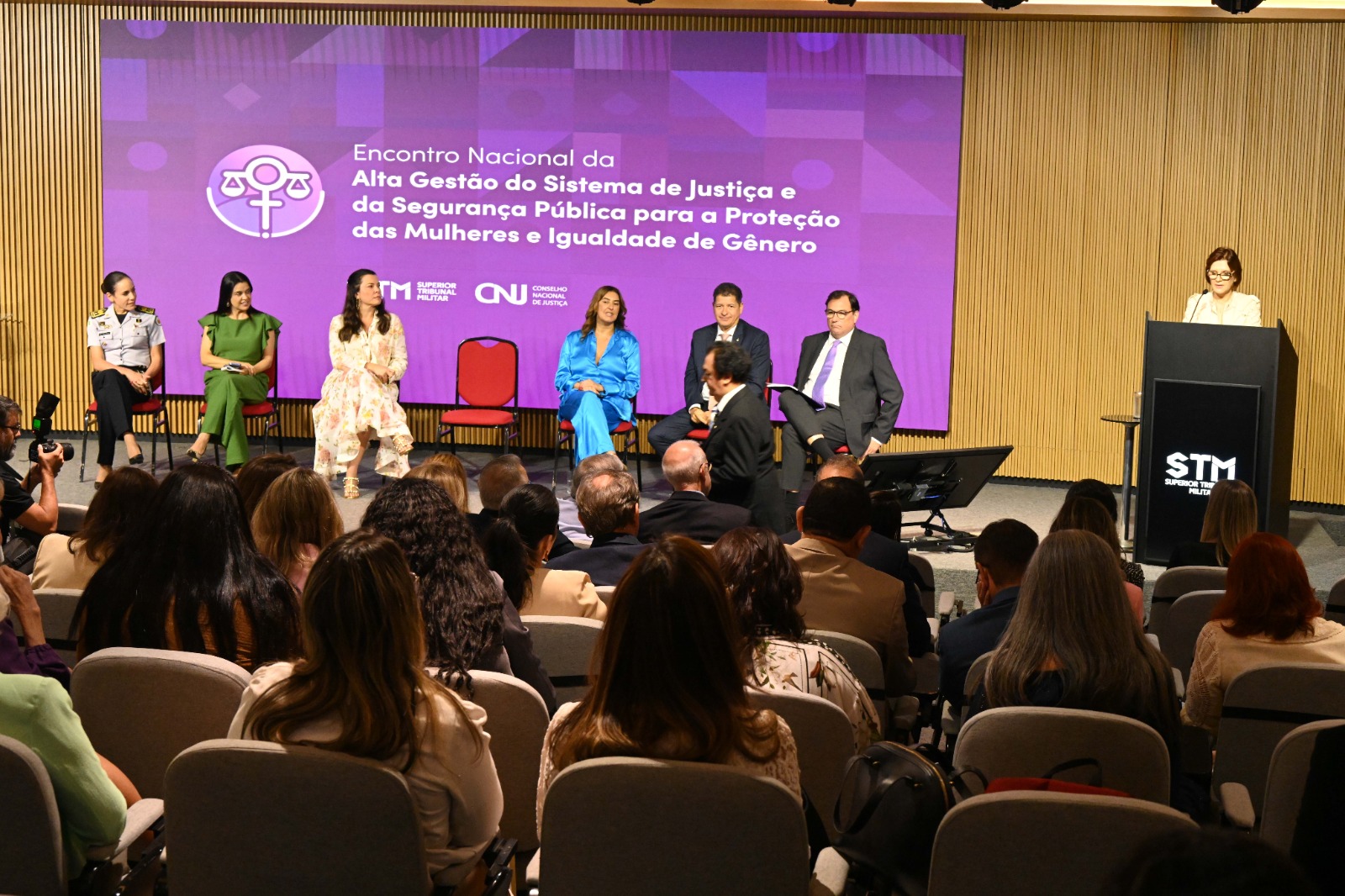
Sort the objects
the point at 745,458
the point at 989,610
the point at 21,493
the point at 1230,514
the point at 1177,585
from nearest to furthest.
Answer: the point at 989,610 → the point at 1177,585 → the point at 1230,514 → the point at 21,493 → the point at 745,458

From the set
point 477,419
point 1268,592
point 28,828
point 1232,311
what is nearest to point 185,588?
point 28,828

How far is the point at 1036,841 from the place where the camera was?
2.06 m

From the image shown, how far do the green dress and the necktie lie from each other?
3682 millimetres

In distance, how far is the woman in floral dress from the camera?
887cm

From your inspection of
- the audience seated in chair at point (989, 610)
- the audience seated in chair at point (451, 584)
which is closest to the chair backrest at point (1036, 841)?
the audience seated in chair at point (451, 584)

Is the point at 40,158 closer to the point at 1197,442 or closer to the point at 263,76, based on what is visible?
the point at 263,76

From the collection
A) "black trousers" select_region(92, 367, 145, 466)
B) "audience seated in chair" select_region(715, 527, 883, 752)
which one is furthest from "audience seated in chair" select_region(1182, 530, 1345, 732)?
"black trousers" select_region(92, 367, 145, 466)

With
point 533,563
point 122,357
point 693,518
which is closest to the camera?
point 533,563

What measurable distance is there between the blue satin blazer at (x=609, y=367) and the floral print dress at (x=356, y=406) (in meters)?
1.08

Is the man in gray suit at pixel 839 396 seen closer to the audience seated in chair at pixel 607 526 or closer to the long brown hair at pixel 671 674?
the audience seated in chair at pixel 607 526

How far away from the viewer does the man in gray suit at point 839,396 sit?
26.6ft

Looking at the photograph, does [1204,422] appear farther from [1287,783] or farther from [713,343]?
[1287,783]

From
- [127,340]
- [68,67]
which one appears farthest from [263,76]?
[127,340]

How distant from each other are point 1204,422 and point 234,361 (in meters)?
6.03
